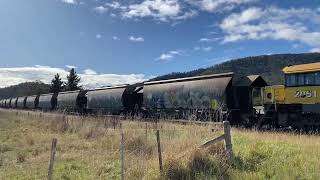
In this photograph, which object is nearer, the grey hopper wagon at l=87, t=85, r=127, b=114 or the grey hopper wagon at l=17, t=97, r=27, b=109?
the grey hopper wagon at l=87, t=85, r=127, b=114

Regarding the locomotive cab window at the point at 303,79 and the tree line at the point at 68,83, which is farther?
the tree line at the point at 68,83

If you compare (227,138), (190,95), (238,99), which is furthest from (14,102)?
(227,138)

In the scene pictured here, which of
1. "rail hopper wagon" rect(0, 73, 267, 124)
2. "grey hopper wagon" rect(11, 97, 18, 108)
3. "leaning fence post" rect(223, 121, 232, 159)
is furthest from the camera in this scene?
"grey hopper wagon" rect(11, 97, 18, 108)

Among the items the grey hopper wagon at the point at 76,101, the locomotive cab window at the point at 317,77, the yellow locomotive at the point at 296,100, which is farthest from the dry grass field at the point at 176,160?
the grey hopper wagon at the point at 76,101

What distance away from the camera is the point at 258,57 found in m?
143

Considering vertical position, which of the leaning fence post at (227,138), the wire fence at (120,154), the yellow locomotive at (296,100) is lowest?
the wire fence at (120,154)

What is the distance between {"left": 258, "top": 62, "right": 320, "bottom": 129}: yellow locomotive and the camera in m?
22.0

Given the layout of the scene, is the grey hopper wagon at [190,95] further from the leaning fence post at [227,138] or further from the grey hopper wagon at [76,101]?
the grey hopper wagon at [76,101]

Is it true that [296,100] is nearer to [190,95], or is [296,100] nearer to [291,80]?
[291,80]

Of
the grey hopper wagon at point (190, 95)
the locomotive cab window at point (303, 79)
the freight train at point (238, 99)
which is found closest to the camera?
the locomotive cab window at point (303, 79)

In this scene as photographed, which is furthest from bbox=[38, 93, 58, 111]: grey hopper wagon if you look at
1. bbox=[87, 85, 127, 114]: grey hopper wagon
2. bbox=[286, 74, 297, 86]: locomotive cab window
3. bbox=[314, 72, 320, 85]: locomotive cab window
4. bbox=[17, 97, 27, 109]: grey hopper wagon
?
bbox=[314, 72, 320, 85]: locomotive cab window

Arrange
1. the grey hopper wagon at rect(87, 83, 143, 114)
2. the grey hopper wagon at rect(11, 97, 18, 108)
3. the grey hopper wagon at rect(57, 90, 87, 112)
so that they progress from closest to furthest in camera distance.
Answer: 1. the grey hopper wagon at rect(87, 83, 143, 114)
2. the grey hopper wagon at rect(57, 90, 87, 112)
3. the grey hopper wagon at rect(11, 97, 18, 108)

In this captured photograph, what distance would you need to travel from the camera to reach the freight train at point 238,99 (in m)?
22.5

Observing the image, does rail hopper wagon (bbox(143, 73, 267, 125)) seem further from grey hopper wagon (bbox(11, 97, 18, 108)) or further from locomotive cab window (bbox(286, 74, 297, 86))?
grey hopper wagon (bbox(11, 97, 18, 108))
